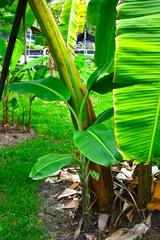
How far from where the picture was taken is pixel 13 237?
289cm

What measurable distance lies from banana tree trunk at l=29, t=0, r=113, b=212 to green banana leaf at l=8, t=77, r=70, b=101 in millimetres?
94

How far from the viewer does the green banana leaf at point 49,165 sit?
2.37 meters

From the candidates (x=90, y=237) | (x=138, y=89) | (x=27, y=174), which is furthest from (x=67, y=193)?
(x=138, y=89)

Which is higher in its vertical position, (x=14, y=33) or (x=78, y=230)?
(x=14, y=33)

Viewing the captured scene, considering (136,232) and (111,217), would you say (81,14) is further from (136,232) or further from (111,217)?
(136,232)

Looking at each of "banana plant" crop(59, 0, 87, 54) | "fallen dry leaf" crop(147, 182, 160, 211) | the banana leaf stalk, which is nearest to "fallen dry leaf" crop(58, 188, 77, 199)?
"fallen dry leaf" crop(147, 182, 160, 211)

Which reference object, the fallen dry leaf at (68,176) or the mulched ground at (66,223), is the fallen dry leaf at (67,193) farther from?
the fallen dry leaf at (68,176)

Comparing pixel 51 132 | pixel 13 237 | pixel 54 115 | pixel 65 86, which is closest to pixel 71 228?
pixel 13 237

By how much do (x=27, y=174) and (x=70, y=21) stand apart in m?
1.42

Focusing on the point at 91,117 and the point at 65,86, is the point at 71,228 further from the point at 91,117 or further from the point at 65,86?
the point at 65,86

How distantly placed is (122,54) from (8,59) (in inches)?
19.5

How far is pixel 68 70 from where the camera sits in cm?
271

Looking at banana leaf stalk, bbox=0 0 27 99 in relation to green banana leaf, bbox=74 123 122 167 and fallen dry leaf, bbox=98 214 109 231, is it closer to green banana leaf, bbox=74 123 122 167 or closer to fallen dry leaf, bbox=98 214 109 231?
green banana leaf, bbox=74 123 122 167

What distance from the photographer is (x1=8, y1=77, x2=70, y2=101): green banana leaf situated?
2572 mm
